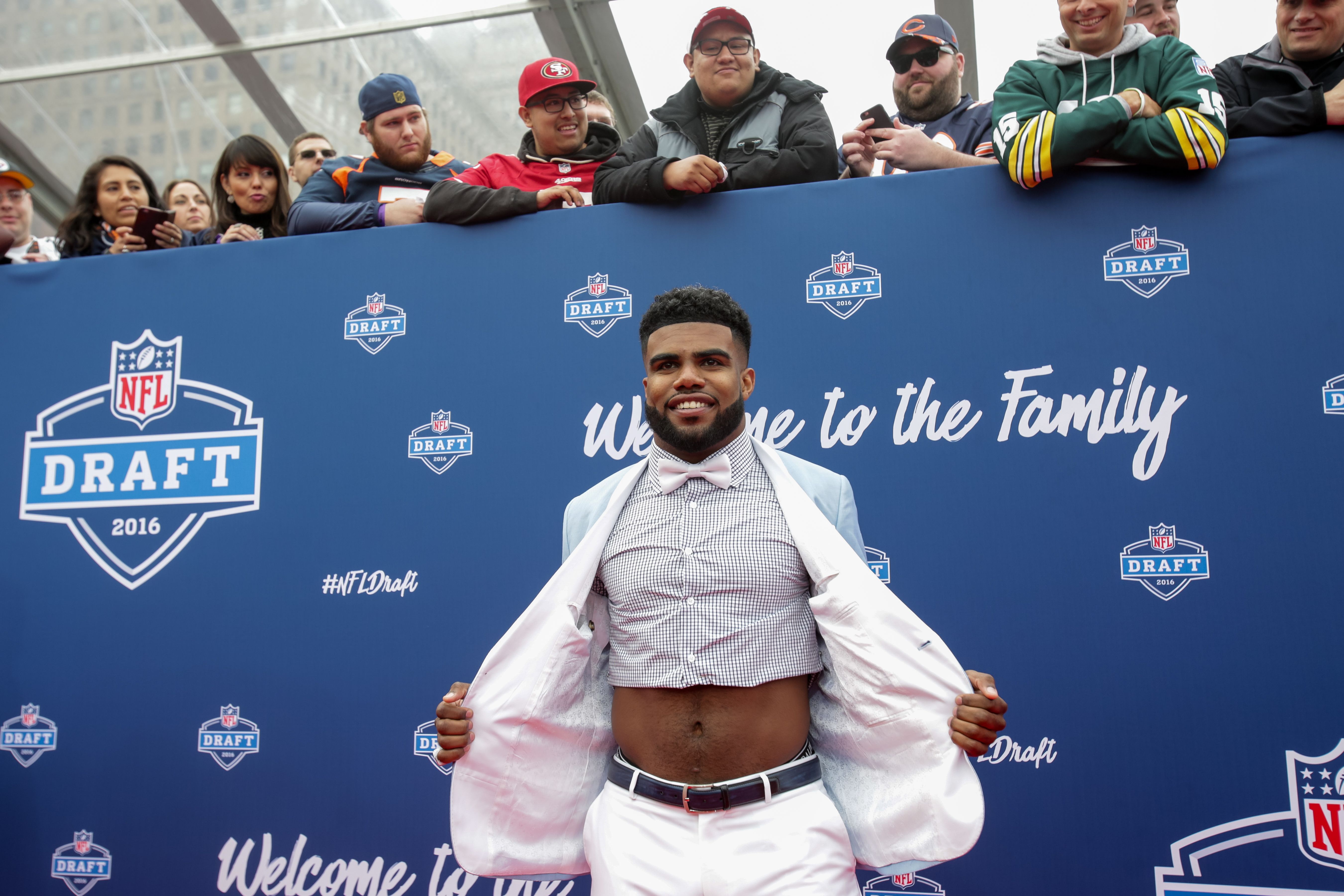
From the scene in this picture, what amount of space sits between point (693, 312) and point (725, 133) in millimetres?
1374

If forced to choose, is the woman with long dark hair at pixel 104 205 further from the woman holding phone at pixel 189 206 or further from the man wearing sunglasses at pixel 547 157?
the man wearing sunglasses at pixel 547 157

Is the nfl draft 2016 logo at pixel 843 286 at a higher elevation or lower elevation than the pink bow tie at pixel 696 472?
higher

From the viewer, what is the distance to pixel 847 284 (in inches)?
105

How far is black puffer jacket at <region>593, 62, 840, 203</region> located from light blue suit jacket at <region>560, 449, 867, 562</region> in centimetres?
118

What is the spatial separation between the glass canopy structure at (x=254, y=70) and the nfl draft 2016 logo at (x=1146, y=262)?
3.16 meters

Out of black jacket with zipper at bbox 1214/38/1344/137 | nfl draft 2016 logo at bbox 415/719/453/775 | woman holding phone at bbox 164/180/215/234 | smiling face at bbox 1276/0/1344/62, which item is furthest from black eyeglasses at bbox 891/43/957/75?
woman holding phone at bbox 164/180/215/234

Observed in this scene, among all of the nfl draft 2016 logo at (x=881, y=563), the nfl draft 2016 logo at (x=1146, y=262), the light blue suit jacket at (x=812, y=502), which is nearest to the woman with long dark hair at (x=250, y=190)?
the light blue suit jacket at (x=812, y=502)

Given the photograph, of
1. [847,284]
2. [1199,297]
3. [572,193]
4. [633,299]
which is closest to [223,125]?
[572,193]

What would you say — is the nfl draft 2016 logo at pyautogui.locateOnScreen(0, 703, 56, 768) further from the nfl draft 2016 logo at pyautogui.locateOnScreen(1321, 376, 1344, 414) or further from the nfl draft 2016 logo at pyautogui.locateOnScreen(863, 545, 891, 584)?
the nfl draft 2016 logo at pyautogui.locateOnScreen(1321, 376, 1344, 414)

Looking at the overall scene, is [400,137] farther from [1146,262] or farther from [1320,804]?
[1320,804]

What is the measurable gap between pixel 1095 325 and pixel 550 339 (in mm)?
1545

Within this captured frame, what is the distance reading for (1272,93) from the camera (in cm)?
265

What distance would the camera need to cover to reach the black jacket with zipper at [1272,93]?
8.00 feet

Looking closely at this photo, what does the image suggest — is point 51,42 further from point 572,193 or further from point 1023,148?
point 1023,148
